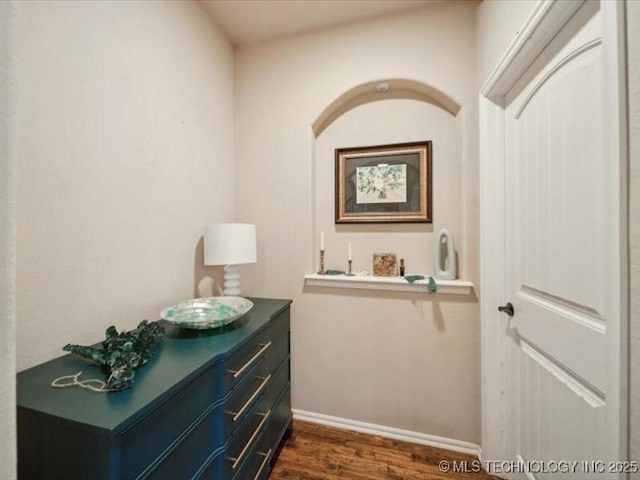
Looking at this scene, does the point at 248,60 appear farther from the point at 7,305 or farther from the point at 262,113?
the point at 7,305

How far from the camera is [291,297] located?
72.6 inches

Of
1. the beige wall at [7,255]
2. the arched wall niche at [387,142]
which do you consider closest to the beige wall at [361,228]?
the arched wall niche at [387,142]

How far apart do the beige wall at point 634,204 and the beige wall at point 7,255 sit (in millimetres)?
1215

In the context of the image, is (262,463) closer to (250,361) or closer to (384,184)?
(250,361)

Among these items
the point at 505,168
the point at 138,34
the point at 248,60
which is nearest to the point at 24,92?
the point at 138,34

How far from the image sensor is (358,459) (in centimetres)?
148

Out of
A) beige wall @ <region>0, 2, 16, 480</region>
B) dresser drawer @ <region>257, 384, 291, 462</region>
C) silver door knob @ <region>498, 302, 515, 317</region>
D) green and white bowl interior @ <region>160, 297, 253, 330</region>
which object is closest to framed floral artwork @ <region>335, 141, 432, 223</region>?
silver door knob @ <region>498, 302, 515, 317</region>

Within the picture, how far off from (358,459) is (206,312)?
1235mm

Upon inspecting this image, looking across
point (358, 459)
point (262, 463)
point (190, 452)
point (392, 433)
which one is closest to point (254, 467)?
point (262, 463)

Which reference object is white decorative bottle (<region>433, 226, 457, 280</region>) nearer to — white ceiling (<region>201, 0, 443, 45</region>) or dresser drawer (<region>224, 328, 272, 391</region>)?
dresser drawer (<region>224, 328, 272, 391</region>)

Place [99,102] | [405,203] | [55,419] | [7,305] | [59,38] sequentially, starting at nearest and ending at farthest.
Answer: [7,305] < [55,419] < [59,38] < [99,102] < [405,203]

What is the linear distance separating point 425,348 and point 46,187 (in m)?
→ 2.01

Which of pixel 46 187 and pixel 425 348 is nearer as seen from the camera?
pixel 46 187

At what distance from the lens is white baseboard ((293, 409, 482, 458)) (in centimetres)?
154
